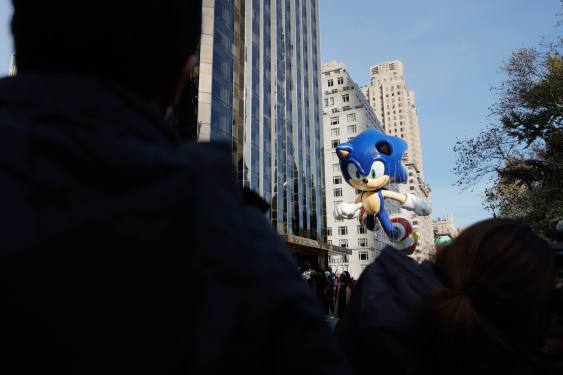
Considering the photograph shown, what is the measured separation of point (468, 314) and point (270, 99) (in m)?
33.7

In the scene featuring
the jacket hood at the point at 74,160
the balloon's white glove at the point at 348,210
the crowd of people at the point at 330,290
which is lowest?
the crowd of people at the point at 330,290

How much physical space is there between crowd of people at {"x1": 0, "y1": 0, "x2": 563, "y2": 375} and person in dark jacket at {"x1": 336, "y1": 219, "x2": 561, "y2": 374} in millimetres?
691

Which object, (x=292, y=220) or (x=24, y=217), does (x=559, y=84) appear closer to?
(x=24, y=217)

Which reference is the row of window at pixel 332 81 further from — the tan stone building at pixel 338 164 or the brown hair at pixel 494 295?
the brown hair at pixel 494 295

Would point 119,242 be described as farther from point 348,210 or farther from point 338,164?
point 338,164

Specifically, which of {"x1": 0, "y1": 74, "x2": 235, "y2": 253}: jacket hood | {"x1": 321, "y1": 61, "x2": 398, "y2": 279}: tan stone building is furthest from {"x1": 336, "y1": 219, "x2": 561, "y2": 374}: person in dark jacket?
{"x1": 321, "y1": 61, "x2": 398, "y2": 279}: tan stone building

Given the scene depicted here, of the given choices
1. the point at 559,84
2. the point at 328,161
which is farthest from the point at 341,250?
the point at 559,84

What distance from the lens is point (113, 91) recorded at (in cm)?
75

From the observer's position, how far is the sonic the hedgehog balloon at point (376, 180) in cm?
995

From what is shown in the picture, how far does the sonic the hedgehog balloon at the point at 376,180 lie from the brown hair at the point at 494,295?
28.0 ft

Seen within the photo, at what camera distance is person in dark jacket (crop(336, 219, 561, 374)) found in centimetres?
128

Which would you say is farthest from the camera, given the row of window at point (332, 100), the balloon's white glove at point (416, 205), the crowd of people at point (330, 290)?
the row of window at point (332, 100)

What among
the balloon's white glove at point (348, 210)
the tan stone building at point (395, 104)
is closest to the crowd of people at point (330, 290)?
the balloon's white glove at point (348, 210)

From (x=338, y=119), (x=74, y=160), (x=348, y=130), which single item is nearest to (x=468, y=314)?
(x=74, y=160)
